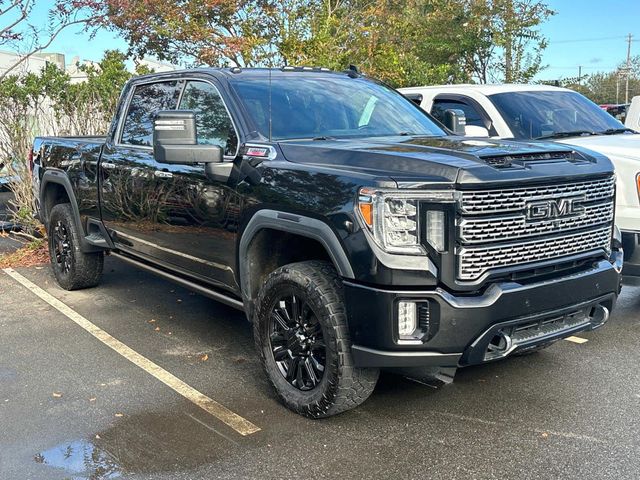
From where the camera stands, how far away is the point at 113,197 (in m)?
5.76

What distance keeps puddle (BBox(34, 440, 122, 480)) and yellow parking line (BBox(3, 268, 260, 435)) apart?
0.69 m

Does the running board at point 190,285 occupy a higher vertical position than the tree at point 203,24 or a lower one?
lower

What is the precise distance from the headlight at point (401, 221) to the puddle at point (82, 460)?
175 centimetres

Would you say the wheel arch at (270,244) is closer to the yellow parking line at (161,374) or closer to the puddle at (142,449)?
the yellow parking line at (161,374)

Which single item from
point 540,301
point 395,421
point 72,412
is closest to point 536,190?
point 540,301

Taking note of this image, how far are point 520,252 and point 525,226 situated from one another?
136 mm

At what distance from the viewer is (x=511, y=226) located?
11.4 ft

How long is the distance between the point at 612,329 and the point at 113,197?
4244 millimetres

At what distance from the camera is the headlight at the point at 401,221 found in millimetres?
3314

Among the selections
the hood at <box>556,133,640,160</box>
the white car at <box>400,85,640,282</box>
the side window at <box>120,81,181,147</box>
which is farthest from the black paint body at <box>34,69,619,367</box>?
the white car at <box>400,85,640,282</box>

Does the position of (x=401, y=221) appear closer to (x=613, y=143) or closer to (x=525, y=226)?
(x=525, y=226)

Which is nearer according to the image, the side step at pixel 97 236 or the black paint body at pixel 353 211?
the black paint body at pixel 353 211

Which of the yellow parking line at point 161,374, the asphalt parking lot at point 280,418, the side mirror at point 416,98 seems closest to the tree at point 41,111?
the yellow parking line at point 161,374

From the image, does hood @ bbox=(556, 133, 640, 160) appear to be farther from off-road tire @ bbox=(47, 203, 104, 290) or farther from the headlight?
off-road tire @ bbox=(47, 203, 104, 290)
